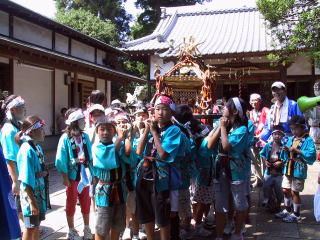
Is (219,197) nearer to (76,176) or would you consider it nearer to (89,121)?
(76,176)

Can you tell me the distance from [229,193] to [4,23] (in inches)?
340

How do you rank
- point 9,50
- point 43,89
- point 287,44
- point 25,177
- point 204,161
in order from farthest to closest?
point 43,89
point 9,50
point 287,44
point 204,161
point 25,177

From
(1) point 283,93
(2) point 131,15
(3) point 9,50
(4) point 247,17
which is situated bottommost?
(1) point 283,93

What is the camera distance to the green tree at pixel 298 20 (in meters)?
6.62

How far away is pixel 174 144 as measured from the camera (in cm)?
328

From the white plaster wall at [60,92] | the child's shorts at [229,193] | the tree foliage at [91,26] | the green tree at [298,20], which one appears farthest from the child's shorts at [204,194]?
the tree foliage at [91,26]

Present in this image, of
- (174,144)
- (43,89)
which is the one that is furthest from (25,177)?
(43,89)

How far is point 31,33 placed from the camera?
36.2 ft

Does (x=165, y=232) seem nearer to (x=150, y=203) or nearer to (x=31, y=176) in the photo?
(x=150, y=203)

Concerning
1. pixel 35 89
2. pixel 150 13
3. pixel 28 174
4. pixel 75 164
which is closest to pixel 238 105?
pixel 75 164

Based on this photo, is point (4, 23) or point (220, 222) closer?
point (220, 222)

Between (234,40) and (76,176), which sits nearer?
(76,176)

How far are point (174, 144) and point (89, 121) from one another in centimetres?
187

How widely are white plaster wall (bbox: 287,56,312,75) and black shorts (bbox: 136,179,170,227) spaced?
9.32m
